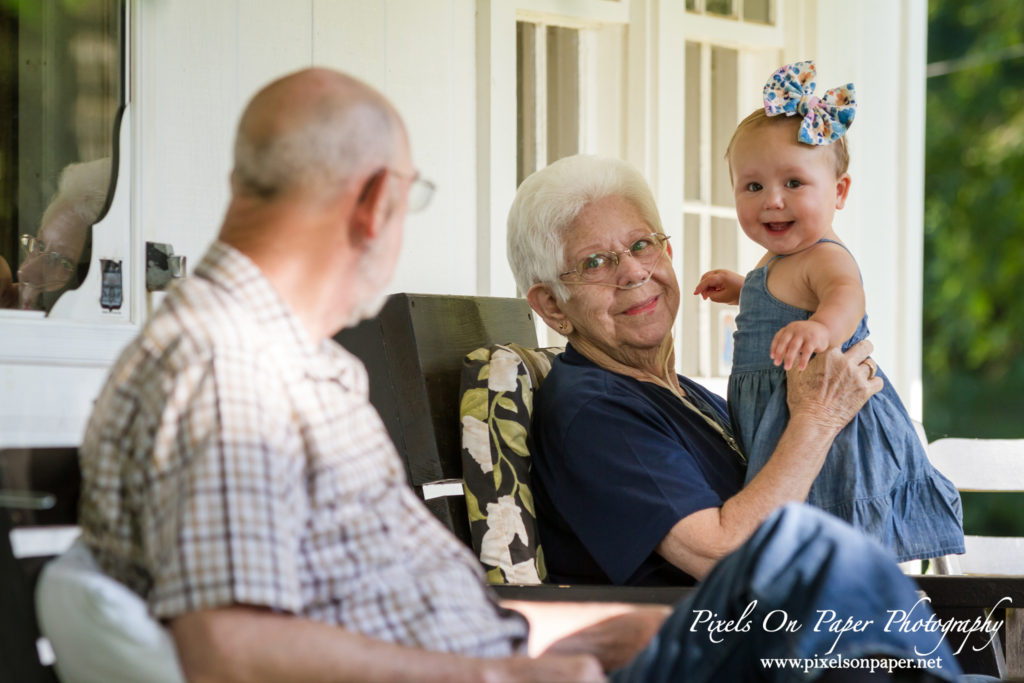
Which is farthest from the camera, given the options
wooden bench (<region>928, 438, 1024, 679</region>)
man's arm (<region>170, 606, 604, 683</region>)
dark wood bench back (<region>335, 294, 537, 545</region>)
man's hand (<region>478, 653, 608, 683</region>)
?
wooden bench (<region>928, 438, 1024, 679</region>)

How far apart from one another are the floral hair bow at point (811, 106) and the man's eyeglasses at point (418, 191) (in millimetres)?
1206

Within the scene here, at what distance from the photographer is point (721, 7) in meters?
3.82

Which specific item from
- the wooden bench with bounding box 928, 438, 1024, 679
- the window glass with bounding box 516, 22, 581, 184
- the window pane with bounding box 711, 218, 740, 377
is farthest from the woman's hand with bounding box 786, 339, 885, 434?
the window pane with bounding box 711, 218, 740, 377

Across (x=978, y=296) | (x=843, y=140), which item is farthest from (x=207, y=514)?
(x=978, y=296)

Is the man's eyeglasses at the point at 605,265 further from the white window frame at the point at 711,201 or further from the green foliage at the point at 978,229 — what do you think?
the green foliage at the point at 978,229

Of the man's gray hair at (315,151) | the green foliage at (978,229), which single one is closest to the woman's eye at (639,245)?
the man's gray hair at (315,151)

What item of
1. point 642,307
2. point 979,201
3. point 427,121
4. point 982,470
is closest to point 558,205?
point 642,307

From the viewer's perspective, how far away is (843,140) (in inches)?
91.7

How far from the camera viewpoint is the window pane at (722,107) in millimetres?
3885

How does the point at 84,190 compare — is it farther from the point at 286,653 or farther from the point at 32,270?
the point at 286,653

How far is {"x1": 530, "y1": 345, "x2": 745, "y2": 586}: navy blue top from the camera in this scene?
192 centimetres

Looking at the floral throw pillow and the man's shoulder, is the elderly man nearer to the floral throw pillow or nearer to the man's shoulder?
the man's shoulder

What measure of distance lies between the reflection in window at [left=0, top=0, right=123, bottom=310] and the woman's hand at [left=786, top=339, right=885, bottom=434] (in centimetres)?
145

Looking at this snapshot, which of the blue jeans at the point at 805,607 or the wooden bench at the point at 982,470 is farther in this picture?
the wooden bench at the point at 982,470
